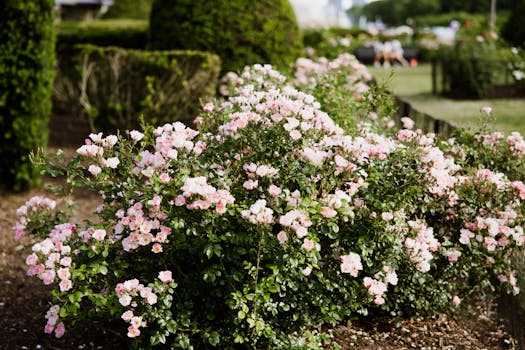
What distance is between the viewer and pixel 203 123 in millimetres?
3420

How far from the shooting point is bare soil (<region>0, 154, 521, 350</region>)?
335cm

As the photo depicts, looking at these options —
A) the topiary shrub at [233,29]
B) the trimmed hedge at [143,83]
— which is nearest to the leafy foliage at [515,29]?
the topiary shrub at [233,29]

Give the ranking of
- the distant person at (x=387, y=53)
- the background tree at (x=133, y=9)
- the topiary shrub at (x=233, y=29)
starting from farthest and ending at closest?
1. the distant person at (x=387, y=53)
2. the background tree at (x=133, y=9)
3. the topiary shrub at (x=233, y=29)

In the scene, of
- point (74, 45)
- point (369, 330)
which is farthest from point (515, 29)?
point (369, 330)

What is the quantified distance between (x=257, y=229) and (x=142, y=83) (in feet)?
15.6

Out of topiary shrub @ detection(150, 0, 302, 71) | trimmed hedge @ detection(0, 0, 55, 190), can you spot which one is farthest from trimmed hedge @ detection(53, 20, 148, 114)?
trimmed hedge @ detection(0, 0, 55, 190)

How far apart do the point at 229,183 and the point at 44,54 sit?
3666 mm

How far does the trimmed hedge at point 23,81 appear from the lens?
18.7 ft

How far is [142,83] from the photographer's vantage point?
7.07 meters

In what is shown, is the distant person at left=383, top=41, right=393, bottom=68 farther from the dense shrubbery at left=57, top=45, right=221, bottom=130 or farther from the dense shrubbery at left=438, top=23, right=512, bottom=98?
the dense shrubbery at left=57, top=45, right=221, bottom=130

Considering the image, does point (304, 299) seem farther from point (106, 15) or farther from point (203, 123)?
point (106, 15)

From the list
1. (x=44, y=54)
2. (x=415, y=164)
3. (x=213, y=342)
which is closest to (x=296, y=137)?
(x=415, y=164)

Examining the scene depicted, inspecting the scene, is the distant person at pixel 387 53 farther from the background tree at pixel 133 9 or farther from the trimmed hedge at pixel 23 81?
the trimmed hedge at pixel 23 81

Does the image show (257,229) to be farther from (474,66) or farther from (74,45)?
(474,66)
